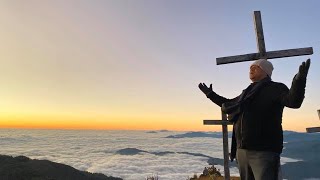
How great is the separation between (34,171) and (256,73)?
29.9 metres

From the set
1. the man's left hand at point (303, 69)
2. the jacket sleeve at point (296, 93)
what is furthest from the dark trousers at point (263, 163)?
the man's left hand at point (303, 69)

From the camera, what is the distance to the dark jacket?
3443 mm

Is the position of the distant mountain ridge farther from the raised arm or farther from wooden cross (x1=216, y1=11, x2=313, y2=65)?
the raised arm

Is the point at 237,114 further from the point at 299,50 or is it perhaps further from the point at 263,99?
the point at 299,50

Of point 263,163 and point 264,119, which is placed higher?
point 264,119

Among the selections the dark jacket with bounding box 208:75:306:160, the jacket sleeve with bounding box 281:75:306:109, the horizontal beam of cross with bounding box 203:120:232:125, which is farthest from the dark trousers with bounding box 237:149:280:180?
the horizontal beam of cross with bounding box 203:120:232:125

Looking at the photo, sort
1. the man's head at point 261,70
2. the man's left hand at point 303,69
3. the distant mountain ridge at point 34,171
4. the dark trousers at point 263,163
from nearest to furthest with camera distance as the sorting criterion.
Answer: the man's left hand at point 303,69 < the dark trousers at point 263,163 < the man's head at point 261,70 < the distant mountain ridge at point 34,171

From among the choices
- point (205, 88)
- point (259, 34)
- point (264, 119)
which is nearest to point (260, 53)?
point (259, 34)

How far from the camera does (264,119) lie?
3498 millimetres

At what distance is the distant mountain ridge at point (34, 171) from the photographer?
92.1ft

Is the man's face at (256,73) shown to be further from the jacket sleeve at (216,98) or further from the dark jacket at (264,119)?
the jacket sleeve at (216,98)

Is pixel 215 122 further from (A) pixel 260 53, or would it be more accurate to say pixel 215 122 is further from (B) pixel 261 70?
(B) pixel 261 70

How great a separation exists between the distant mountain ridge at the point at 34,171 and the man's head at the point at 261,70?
2711 centimetres

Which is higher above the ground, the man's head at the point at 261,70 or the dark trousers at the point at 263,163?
the man's head at the point at 261,70
